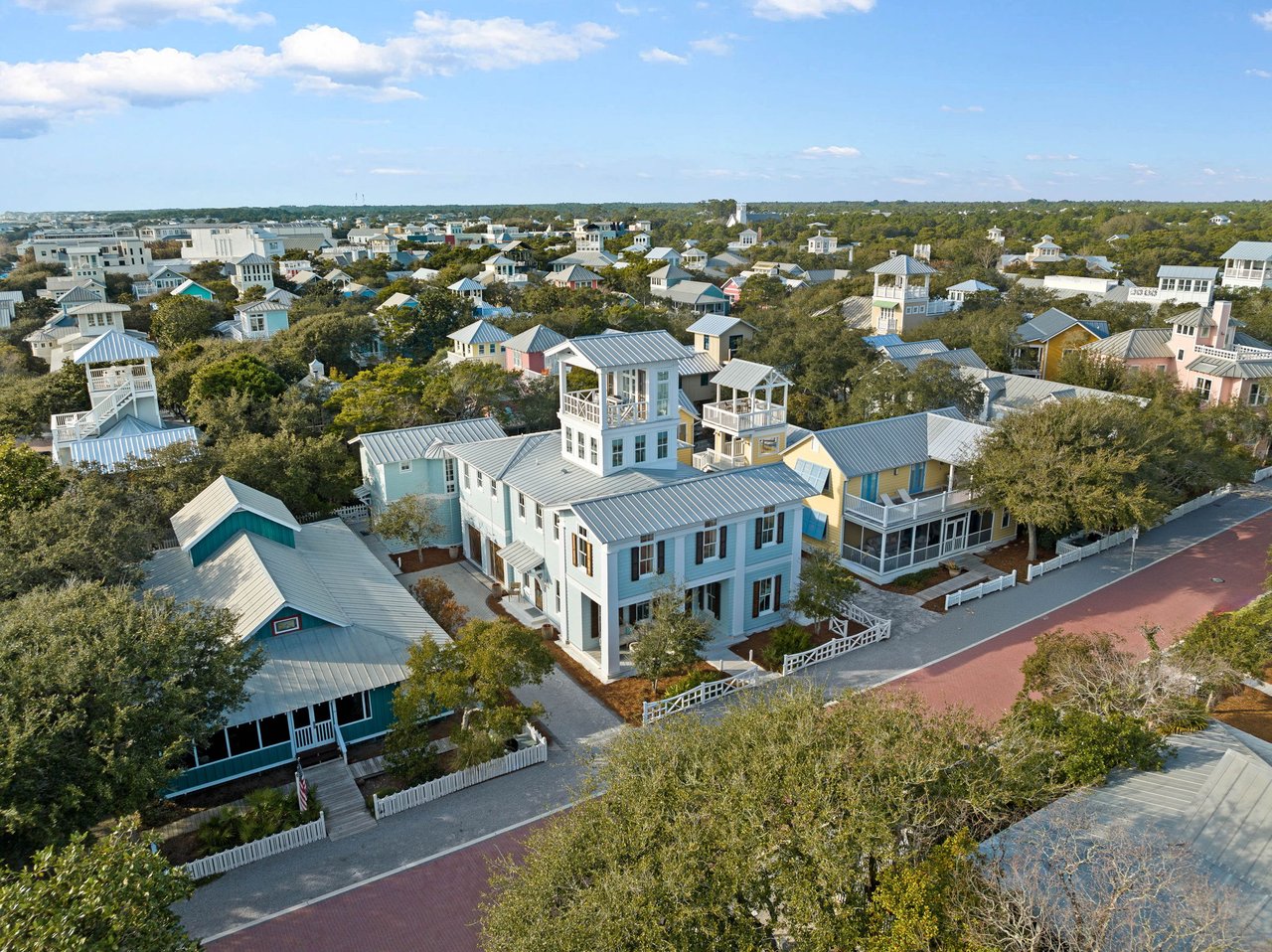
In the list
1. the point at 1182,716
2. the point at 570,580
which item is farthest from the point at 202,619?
the point at 1182,716

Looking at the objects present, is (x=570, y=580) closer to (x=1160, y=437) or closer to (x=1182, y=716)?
(x=1182, y=716)

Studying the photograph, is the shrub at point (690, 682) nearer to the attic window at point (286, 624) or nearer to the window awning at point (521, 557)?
the window awning at point (521, 557)

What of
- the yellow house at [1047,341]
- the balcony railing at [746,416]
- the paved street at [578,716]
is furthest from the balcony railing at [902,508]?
the yellow house at [1047,341]

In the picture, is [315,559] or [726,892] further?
[315,559]

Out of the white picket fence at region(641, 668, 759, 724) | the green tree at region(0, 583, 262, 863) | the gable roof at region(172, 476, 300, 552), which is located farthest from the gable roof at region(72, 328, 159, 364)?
the white picket fence at region(641, 668, 759, 724)

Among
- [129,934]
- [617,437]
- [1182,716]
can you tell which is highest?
[617,437]
